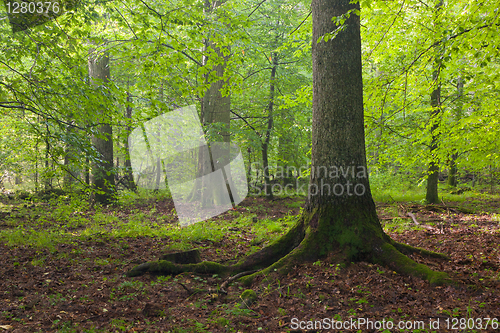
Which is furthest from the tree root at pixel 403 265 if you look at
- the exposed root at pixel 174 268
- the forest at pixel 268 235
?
the exposed root at pixel 174 268

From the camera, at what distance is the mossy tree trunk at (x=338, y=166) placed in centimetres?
423

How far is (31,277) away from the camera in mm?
4363

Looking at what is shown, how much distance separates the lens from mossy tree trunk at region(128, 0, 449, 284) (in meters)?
4.23

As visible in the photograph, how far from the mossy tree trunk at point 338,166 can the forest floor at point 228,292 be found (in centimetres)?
29

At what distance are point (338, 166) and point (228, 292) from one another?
2462mm

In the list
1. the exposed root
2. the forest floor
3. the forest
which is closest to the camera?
the forest floor

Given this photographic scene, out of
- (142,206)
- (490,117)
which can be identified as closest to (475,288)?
(490,117)

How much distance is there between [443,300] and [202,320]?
276 centimetres

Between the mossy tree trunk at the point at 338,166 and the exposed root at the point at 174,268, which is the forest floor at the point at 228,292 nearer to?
the exposed root at the point at 174,268

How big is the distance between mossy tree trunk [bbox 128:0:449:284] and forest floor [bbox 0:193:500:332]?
0.29 metres

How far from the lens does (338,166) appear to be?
4305mm

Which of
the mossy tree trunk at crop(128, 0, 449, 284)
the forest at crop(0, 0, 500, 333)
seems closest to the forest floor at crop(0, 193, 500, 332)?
the forest at crop(0, 0, 500, 333)

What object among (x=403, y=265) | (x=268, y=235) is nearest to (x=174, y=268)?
(x=268, y=235)

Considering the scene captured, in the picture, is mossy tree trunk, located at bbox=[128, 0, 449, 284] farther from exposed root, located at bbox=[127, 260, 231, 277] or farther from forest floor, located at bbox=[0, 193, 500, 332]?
exposed root, located at bbox=[127, 260, 231, 277]
